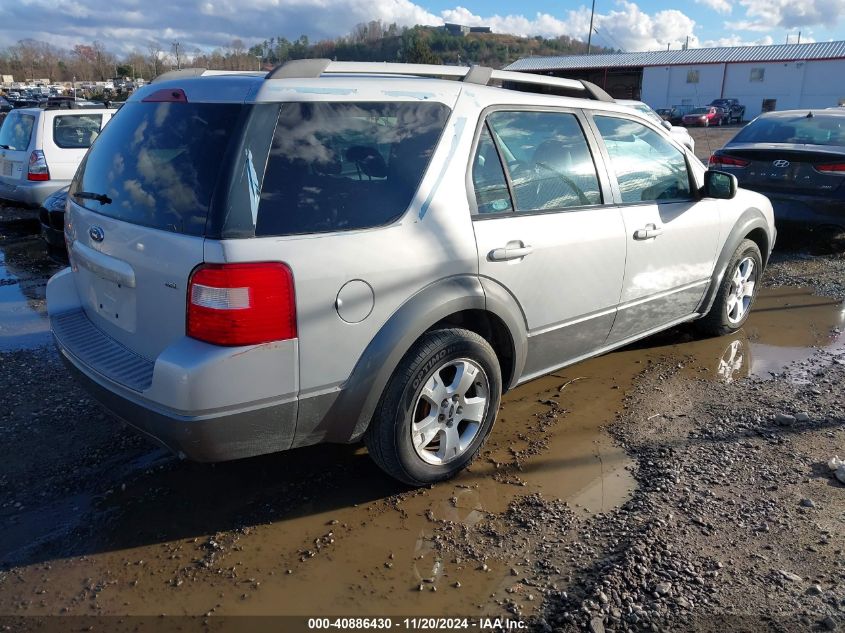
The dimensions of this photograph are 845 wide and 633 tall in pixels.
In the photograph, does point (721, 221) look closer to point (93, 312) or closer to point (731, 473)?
point (731, 473)

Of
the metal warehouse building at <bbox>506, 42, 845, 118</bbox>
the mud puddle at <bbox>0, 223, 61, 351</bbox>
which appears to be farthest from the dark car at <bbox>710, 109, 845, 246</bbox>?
the metal warehouse building at <bbox>506, 42, 845, 118</bbox>

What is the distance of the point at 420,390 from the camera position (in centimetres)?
302

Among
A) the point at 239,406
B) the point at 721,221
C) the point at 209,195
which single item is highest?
the point at 209,195

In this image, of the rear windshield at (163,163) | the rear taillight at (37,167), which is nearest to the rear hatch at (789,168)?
the rear windshield at (163,163)

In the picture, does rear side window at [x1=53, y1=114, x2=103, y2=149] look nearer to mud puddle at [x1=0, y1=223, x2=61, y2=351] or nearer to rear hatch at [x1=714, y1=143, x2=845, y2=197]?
mud puddle at [x1=0, y1=223, x2=61, y2=351]

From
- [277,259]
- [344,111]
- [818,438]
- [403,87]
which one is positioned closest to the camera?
[277,259]

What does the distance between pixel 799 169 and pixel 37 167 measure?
31.8 feet

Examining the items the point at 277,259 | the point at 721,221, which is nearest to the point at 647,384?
the point at 721,221

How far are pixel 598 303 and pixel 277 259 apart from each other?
2.09m

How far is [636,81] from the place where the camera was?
186 ft

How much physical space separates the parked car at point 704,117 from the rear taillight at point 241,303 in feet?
142

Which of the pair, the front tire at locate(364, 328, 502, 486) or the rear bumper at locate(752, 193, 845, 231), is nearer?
the front tire at locate(364, 328, 502, 486)

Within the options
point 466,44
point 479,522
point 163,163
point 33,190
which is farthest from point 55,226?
point 466,44

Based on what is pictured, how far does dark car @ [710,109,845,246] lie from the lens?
730 cm
